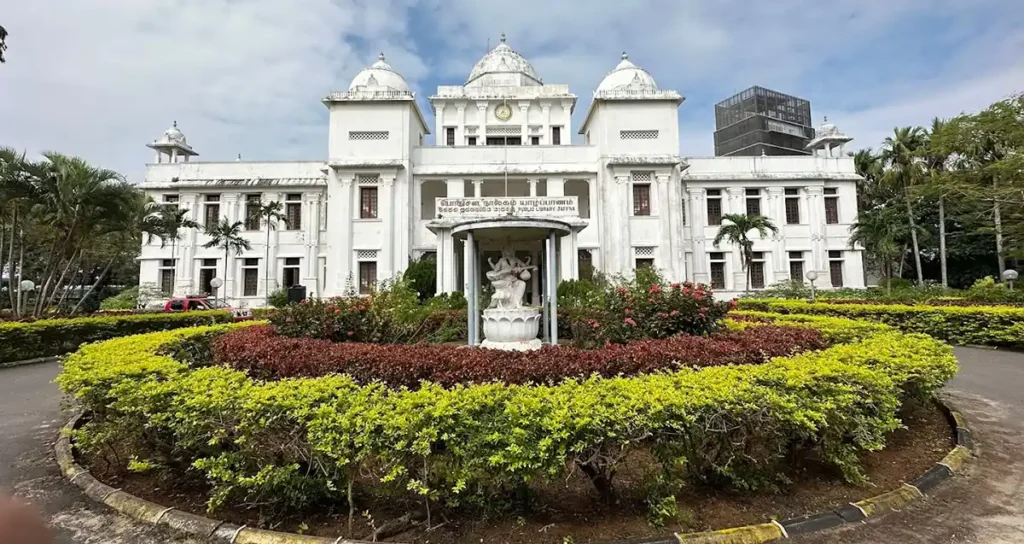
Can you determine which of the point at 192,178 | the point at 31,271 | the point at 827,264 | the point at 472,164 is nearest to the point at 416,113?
the point at 472,164

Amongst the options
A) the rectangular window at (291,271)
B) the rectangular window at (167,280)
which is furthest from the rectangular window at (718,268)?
the rectangular window at (167,280)

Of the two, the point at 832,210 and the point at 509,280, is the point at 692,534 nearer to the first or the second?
the point at 509,280

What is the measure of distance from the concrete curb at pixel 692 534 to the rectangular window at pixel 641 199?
1913cm

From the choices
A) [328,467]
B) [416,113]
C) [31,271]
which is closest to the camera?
[328,467]

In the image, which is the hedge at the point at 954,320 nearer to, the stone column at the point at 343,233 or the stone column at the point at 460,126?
the stone column at the point at 343,233

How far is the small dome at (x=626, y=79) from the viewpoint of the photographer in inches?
926

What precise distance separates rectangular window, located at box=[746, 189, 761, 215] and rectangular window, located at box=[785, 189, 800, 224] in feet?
4.67

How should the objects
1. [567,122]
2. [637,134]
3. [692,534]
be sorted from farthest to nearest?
[567,122] < [637,134] < [692,534]

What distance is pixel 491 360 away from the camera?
464 centimetres

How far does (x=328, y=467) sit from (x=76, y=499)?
225 cm

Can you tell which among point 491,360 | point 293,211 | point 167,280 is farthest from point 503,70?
point 491,360

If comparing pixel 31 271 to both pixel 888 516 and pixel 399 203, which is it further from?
pixel 888 516

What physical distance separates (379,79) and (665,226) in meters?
15.8

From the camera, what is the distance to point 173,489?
143 inches
